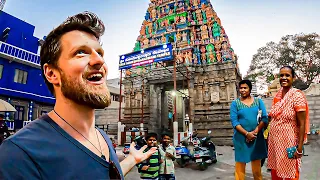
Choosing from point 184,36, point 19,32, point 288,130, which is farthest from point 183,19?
point 288,130

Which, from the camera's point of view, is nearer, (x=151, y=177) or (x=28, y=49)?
(x=151, y=177)

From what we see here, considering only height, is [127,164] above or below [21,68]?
below

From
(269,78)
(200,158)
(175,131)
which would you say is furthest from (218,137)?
(269,78)

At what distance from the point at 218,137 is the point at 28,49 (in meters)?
13.6

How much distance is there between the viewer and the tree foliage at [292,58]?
19234 millimetres

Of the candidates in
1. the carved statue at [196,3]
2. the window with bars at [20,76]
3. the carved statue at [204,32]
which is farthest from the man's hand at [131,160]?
the carved statue at [196,3]

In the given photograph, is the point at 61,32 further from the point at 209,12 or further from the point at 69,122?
the point at 209,12

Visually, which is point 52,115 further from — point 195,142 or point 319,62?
point 319,62

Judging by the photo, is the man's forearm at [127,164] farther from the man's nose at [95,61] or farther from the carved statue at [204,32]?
the carved statue at [204,32]

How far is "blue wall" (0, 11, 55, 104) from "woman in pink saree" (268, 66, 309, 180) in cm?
1357

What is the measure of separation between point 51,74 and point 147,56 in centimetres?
1045

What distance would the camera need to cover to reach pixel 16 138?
690mm

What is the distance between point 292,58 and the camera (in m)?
20.1

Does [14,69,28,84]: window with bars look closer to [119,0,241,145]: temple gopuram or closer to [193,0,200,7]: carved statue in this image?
[119,0,241,145]: temple gopuram
